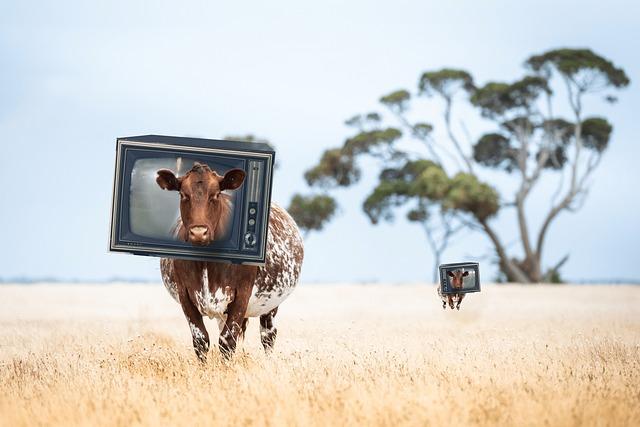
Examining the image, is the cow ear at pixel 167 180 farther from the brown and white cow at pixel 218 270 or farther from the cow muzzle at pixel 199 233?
the cow muzzle at pixel 199 233

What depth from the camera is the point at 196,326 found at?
11844 millimetres

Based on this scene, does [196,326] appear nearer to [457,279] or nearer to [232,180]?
[232,180]

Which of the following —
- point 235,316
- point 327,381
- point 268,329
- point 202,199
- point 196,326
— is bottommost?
point 327,381

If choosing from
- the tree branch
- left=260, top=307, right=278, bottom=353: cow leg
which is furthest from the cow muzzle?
the tree branch

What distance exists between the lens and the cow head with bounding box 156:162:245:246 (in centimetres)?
1034

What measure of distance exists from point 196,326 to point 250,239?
6.03 feet

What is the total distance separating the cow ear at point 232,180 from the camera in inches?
412

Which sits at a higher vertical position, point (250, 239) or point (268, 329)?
point (250, 239)

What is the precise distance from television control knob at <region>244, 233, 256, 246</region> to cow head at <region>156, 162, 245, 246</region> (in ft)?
0.87

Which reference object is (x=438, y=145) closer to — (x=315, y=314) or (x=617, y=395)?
(x=315, y=314)

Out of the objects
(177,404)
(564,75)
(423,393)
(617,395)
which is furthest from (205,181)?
(564,75)

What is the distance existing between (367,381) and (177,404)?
2.34 m

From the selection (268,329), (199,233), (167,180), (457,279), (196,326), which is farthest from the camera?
(268,329)

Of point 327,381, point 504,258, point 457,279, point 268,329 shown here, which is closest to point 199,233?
point 327,381
